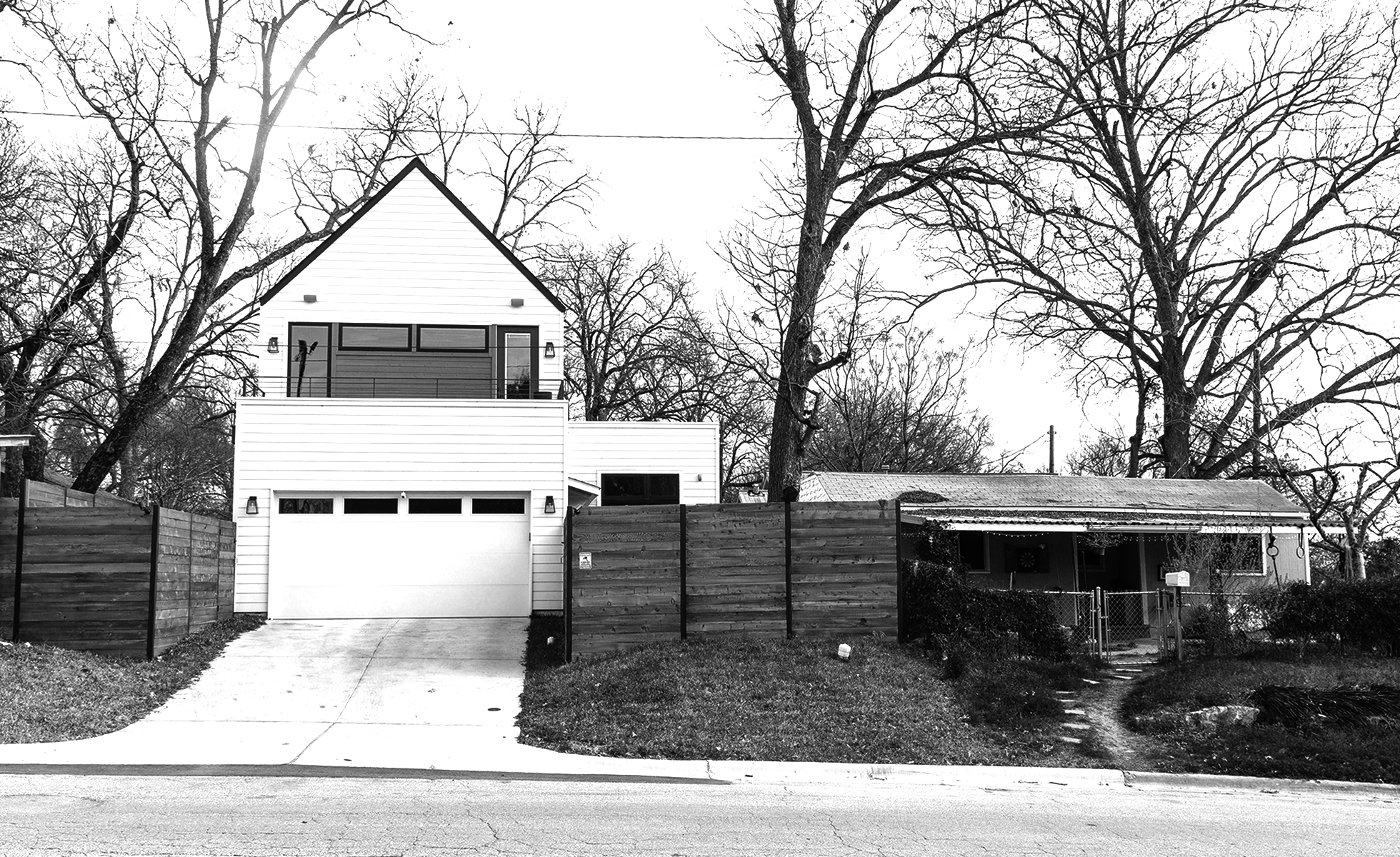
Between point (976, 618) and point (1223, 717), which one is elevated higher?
point (976, 618)

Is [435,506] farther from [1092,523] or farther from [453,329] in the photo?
[1092,523]

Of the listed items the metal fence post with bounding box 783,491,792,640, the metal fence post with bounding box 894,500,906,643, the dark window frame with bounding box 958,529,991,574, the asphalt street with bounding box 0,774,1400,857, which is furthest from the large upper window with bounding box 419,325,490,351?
the asphalt street with bounding box 0,774,1400,857

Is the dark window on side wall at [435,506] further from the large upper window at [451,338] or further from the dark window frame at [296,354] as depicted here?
the large upper window at [451,338]

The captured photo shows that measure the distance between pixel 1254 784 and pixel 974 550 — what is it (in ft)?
36.5

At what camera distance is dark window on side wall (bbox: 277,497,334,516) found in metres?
19.6

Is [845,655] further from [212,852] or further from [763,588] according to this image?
[212,852]

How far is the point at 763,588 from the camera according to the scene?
51.2ft

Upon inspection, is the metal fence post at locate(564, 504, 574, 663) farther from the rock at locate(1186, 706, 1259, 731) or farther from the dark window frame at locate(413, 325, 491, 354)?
the rock at locate(1186, 706, 1259, 731)

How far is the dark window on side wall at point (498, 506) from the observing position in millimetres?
20000

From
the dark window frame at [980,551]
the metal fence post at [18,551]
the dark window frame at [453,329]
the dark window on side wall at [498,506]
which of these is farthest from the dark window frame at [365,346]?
the dark window frame at [980,551]

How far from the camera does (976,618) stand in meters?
15.5

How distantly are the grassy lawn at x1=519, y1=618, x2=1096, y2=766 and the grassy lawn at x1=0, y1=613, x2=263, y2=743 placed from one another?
427 cm

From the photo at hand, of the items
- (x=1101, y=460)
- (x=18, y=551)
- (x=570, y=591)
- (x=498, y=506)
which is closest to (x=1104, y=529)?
(x=570, y=591)

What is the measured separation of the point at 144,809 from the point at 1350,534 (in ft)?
61.1
